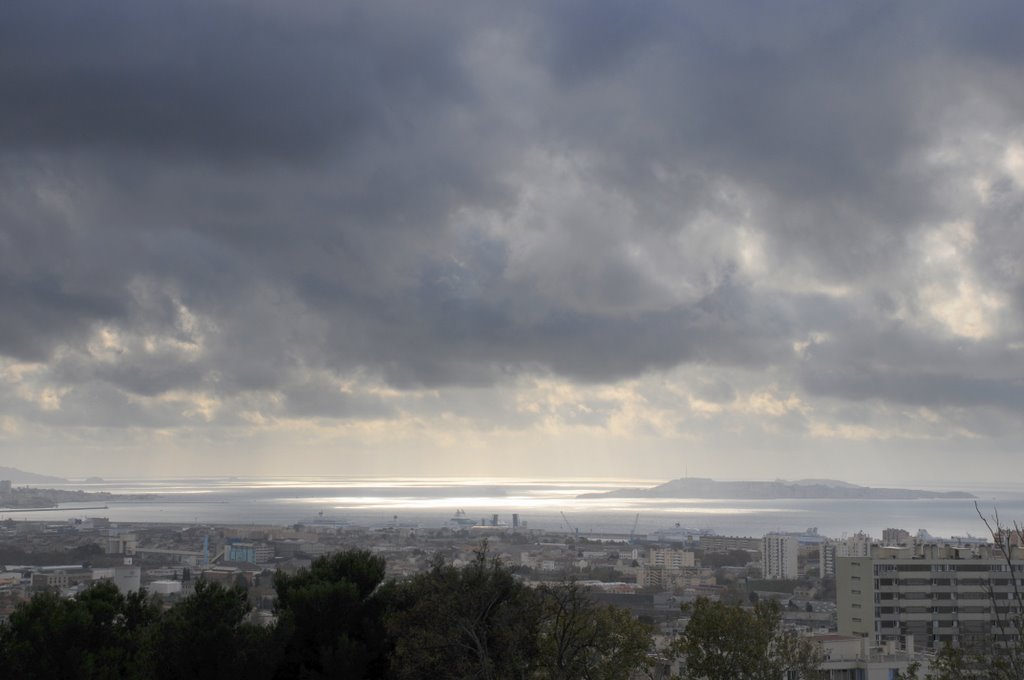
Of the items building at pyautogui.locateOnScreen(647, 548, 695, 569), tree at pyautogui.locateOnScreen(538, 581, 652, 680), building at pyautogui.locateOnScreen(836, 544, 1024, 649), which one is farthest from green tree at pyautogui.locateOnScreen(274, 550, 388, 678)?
building at pyautogui.locateOnScreen(647, 548, 695, 569)

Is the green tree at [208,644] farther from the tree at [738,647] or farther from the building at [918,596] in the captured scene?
the building at [918,596]

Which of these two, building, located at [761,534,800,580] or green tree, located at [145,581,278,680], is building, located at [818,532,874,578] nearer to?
building, located at [761,534,800,580]

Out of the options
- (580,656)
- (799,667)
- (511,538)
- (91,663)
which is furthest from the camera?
(511,538)

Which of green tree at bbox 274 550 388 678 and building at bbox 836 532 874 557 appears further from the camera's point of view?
building at bbox 836 532 874 557

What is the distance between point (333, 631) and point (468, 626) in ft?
12.7

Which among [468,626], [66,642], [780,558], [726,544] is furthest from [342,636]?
[726,544]

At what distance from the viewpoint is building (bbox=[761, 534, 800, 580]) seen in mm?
99131

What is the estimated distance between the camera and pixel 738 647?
68.2ft

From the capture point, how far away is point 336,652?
20.5 metres

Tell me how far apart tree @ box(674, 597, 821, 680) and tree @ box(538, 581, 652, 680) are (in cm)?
109

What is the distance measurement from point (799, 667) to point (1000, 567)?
118 ft

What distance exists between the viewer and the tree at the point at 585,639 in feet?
61.6

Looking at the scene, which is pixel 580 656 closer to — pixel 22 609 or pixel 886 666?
pixel 22 609

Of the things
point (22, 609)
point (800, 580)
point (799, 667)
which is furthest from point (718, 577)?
point (22, 609)
